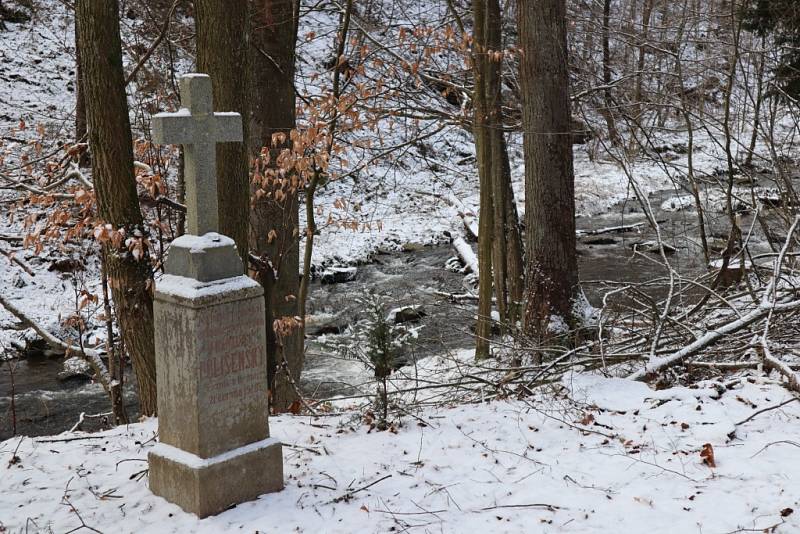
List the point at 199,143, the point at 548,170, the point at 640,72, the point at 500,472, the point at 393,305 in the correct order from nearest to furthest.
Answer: the point at 199,143
the point at 500,472
the point at 548,170
the point at 640,72
the point at 393,305

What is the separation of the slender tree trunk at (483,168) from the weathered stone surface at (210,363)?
614 cm

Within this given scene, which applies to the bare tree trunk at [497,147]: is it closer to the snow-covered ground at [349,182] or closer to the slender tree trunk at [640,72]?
the slender tree trunk at [640,72]

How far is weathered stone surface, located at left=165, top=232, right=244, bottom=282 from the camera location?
14.5ft

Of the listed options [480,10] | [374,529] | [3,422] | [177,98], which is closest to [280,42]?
[177,98]

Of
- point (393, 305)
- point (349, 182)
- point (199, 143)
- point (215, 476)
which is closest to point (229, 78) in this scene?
point (199, 143)

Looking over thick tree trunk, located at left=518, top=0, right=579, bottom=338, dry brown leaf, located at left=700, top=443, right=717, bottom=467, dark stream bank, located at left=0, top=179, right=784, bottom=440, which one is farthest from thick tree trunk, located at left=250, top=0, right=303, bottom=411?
dry brown leaf, located at left=700, top=443, right=717, bottom=467

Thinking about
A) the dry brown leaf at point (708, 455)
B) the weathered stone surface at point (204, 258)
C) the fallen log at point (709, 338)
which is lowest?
the dry brown leaf at point (708, 455)

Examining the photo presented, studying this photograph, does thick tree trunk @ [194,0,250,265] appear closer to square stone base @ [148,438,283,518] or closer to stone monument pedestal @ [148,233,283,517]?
stone monument pedestal @ [148,233,283,517]

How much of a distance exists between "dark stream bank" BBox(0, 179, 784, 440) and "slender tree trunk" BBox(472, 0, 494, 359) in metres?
0.34

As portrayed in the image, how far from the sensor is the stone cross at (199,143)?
454cm

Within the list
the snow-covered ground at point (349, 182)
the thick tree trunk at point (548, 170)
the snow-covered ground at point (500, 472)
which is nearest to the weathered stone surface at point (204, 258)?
the snow-covered ground at point (500, 472)

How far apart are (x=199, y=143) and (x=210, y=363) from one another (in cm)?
130

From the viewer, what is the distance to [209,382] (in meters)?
4.40

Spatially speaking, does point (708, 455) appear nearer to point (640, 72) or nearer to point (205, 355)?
point (205, 355)
